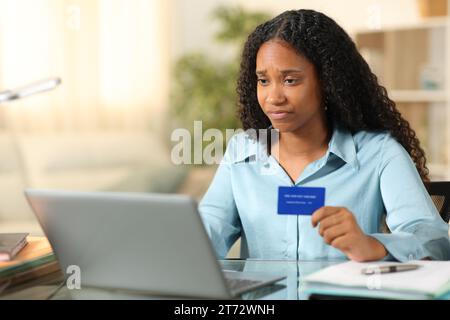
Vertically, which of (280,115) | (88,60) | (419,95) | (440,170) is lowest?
(440,170)

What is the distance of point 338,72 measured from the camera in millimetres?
1622

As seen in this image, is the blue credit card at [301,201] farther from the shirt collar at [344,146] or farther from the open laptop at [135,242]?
the shirt collar at [344,146]

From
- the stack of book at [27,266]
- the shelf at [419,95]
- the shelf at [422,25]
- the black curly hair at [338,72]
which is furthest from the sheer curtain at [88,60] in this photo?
the stack of book at [27,266]

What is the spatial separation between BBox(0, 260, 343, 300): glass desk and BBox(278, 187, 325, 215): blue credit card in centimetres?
11

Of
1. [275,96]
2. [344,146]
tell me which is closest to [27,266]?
[275,96]

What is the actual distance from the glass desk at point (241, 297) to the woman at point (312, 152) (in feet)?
0.75

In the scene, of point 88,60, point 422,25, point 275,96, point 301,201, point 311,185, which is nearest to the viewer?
point 301,201

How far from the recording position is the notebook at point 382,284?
108 cm

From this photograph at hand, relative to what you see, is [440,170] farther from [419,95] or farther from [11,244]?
[11,244]

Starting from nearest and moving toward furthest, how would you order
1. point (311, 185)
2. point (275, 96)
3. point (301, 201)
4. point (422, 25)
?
1. point (301, 201)
2. point (275, 96)
3. point (311, 185)
4. point (422, 25)

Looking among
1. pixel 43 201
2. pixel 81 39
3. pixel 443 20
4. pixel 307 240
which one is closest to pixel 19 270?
pixel 43 201

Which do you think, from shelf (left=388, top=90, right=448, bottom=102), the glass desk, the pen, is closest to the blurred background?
shelf (left=388, top=90, right=448, bottom=102)

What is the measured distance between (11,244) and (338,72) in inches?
30.5
